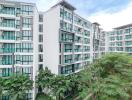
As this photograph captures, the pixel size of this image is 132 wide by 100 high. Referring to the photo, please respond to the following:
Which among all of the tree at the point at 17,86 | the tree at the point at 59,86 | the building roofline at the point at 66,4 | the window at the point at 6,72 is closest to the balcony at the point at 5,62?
the window at the point at 6,72

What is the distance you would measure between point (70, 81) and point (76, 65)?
1139 centimetres

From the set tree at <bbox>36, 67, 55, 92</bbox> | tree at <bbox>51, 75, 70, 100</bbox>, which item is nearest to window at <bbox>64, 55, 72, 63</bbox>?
tree at <bbox>36, 67, 55, 92</bbox>

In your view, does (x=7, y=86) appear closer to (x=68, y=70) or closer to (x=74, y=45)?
(x=68, y=70)

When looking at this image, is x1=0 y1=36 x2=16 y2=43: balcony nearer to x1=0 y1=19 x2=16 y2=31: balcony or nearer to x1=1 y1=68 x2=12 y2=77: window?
x1=0 y1=19 x2=16 y2=31: balcony

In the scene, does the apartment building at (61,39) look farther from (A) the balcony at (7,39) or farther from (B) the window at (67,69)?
(A) the balcony at (7,39)

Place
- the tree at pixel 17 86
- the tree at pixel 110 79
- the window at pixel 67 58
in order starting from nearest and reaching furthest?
the tree at pixel 110 79, the tree at pixel 17 86, the window at pixel 67 58

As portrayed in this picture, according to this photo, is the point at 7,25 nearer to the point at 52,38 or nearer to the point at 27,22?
the point at 27,22

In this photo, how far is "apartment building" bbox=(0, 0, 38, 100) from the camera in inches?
1129

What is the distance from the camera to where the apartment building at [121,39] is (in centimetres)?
6090

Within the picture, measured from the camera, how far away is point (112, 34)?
235 feet

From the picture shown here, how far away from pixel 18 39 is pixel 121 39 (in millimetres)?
45573

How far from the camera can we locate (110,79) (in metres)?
18.8

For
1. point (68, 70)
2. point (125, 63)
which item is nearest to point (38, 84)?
point (68, 70)

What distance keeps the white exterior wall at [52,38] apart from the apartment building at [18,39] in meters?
3.90
